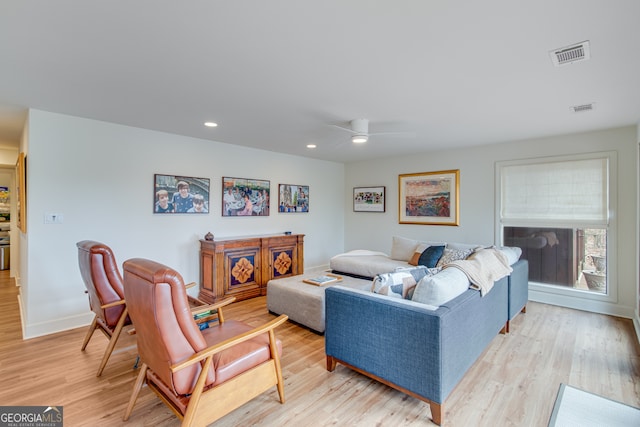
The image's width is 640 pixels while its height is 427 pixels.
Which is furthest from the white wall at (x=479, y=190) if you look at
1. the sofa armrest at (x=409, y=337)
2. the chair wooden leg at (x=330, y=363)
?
the chair wooden leg at (x=330, y=363)

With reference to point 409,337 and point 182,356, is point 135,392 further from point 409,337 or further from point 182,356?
point 409,337

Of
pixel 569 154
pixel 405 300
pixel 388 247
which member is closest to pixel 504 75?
pixel 405 300

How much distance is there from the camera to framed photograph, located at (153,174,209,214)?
3996 mm

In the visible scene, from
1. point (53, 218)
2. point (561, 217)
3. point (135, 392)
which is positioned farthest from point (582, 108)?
point (53, 218)

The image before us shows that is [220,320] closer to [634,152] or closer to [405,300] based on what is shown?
[405,300]

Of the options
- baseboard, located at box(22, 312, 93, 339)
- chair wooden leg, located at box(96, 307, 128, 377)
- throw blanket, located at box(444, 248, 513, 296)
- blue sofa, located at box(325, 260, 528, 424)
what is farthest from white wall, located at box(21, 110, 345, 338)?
throw blanket, located at box(444, 248, 513, 296)

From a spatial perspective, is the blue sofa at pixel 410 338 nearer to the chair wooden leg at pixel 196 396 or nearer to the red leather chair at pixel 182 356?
the red leather chair at pixel 182 356

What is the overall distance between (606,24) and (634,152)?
119 inches

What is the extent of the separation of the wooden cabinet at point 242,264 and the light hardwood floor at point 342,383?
1.24 m

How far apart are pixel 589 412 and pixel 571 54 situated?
2394 mm

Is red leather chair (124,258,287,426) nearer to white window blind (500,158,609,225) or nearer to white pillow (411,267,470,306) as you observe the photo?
white pillow (411,267,470,306)

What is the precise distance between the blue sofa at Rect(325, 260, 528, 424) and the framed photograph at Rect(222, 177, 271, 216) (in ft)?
9.51

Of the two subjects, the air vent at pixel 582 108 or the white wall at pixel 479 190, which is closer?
the air vent at pixel 582 108

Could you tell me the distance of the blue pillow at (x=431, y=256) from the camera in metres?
4.11
